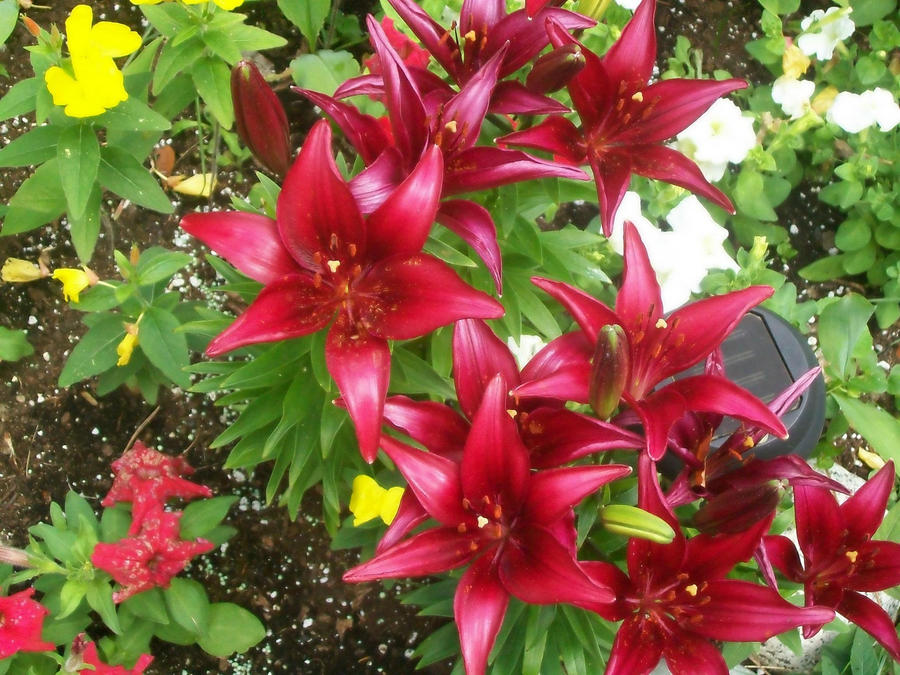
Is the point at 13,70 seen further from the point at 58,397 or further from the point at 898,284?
the point at 898,284

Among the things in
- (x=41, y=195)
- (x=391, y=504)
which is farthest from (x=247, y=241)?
(x=41, y=195)

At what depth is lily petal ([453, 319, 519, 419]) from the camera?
927 millimetres

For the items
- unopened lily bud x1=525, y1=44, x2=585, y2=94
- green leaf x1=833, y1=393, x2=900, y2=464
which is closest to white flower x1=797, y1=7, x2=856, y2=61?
green leaf x1=833, y1=393, x2=900, y2=464

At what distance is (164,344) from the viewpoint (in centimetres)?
131

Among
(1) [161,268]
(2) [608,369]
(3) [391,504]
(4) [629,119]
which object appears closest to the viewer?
(2) [608,369]

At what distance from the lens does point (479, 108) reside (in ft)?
2.97

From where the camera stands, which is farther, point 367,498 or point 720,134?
point 720,134

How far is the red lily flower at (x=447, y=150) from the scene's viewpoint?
867 mm

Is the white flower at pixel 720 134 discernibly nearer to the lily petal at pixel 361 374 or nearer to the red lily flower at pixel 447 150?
the red lily flower at pixel 447 150

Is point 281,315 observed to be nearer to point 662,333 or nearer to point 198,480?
point 662,333

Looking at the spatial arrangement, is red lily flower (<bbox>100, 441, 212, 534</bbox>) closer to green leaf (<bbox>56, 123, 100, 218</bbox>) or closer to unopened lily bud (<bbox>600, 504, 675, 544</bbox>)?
green leaf (<bbox>56, 123, 100, 218</bbox>)

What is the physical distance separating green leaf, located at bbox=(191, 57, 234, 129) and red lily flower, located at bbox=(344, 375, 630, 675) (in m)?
0.66

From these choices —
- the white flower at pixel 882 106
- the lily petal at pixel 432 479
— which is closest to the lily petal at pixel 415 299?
the lily petal at pixel 432 479

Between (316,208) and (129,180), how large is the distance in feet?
1.96
